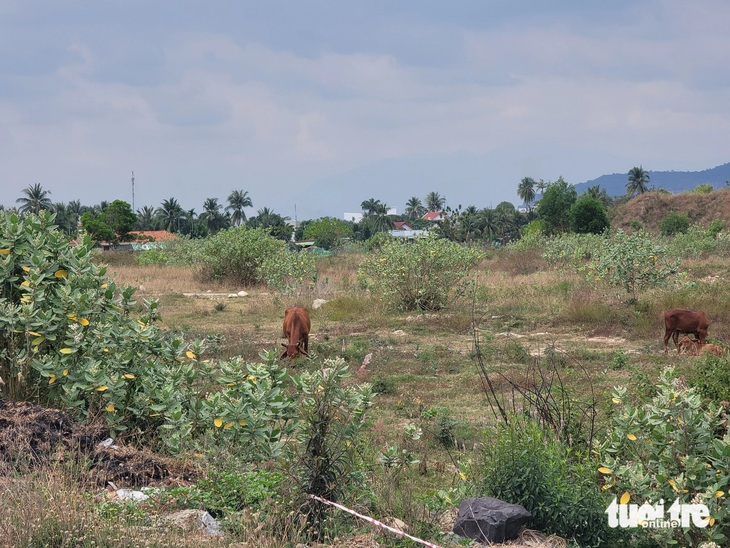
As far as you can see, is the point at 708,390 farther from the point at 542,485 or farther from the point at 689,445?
the point at 542,485

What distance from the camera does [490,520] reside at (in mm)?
4453

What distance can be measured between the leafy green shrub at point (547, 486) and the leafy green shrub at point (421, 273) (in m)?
13.7

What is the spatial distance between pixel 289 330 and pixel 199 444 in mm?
7391

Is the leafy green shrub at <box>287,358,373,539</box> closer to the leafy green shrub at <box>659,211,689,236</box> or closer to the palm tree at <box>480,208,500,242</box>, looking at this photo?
the leafy green shrub at <box>659,211,689,236</box>

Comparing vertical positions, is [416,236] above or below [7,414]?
above

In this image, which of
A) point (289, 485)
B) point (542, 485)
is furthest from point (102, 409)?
point (542, 485)

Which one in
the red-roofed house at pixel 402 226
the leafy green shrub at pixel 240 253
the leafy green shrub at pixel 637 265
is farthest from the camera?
the red-roofed house at pixel 402 226

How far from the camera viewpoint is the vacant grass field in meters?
5.52

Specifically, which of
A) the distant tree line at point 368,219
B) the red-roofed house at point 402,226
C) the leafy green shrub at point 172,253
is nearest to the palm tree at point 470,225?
the distant tree line at point 368,219

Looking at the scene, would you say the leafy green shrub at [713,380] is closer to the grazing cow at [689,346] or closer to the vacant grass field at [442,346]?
the vacant grass field at [442,346]

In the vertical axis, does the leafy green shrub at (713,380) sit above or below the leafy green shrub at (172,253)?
below

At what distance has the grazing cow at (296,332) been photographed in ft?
42.8

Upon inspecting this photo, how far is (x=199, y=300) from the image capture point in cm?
2345

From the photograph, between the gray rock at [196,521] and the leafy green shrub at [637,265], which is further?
the leafy green shrub at [637,265]
